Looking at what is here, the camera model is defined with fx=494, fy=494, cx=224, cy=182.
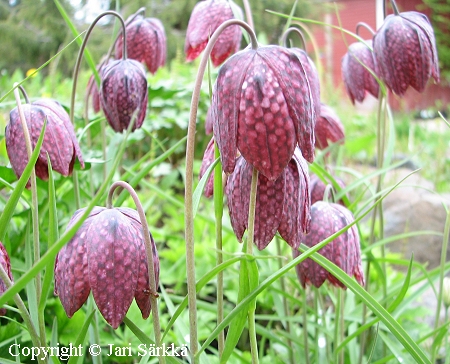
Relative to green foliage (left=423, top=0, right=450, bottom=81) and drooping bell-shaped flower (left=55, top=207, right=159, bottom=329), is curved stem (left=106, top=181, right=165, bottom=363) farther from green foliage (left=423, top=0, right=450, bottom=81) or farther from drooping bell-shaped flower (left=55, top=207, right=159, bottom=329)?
green foliage (left=423, top=0, right=450, bottom=81)

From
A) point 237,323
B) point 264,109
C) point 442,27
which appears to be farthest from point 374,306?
point 442,27

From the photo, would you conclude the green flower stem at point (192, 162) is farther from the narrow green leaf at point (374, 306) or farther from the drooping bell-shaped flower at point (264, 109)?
the narrow green leaf at point (374, 306)

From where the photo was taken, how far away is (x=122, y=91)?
998 millimetres

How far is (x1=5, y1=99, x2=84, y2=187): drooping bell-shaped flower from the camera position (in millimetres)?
817

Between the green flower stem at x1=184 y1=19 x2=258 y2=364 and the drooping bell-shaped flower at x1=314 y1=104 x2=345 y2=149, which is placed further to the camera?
the drooping bell-shaped flower at x1=314 y1=104 x2=345 y2=149

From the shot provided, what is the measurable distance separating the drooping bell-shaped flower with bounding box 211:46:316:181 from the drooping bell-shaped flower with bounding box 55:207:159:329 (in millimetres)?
170

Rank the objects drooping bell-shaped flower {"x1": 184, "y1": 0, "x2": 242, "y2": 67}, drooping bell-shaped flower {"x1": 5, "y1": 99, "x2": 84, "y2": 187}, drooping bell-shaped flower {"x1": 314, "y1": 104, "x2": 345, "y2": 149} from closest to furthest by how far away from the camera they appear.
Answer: drooping bell-shaped flower {"x1": 5, "y1": 99, "x2": 84, "y2": 187} < drooping bell-shaped flower {"x1": 184, "y1": 0, "x2": 242, "y2": 67} < drooping bell-shaped flower {"x1": 314, "y1": 104, "x2": 345, "y2": 149}

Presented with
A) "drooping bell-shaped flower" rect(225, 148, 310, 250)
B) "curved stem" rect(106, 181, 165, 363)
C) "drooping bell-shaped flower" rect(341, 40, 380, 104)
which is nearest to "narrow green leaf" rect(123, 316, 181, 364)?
"curved stem" rect(106, 181, 165, 363)

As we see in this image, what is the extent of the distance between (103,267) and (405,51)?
2.32 feet

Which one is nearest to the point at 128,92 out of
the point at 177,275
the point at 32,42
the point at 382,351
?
the point at 177,275

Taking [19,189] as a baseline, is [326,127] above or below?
below

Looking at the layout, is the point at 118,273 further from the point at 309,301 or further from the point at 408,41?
the point at 309,301

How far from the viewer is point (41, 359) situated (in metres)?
0.69

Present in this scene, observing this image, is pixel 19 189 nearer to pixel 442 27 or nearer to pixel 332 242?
pixel 332 242
